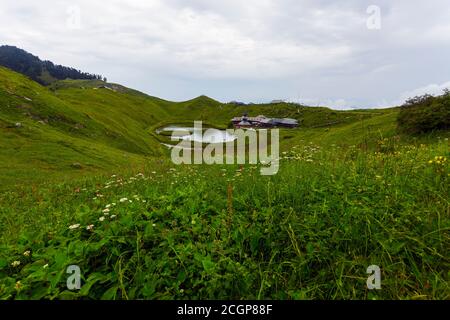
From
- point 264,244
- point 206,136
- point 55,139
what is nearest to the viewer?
point 264,244

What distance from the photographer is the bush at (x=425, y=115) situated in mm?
24656

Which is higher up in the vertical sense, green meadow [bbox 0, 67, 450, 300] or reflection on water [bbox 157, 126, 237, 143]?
reflection on water [bbox 157, 126, 237, 143]

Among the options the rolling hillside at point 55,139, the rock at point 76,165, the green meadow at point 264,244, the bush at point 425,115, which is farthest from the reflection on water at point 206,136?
the green meadow at point 264,244

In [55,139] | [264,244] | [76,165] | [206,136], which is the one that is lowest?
[76,165]

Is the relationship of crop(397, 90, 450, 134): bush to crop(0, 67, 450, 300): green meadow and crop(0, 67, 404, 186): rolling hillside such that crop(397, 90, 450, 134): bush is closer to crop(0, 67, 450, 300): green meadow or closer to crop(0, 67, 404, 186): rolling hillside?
crop(0, 67, 404, 186): rolling hillside

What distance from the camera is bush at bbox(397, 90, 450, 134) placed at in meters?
24.7

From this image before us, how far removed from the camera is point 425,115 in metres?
25.6

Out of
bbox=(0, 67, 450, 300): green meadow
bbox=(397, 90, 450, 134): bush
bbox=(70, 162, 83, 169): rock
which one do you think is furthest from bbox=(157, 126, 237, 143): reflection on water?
bbox=(0, 67, 450, 300): green meadow

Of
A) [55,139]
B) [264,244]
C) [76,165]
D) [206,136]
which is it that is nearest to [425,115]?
[264,244]

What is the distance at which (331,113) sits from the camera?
392ft

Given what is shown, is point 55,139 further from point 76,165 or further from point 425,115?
point 425,115

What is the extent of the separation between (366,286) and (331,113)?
123 m

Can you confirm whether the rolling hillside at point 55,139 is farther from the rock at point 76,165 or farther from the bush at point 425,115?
the bush at point 425,115
